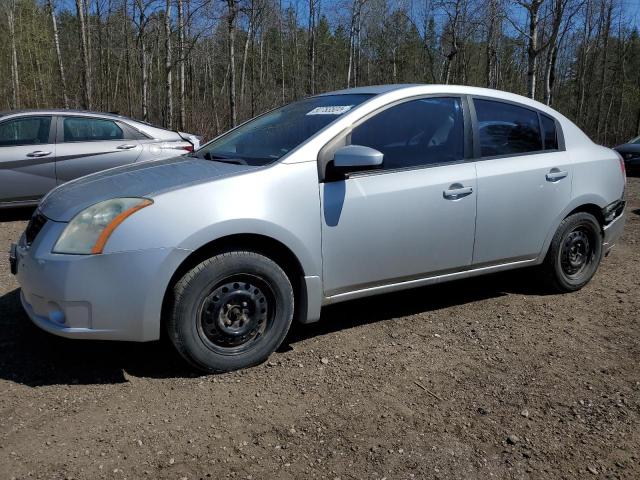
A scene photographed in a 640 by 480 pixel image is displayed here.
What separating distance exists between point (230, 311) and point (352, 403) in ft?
2.77

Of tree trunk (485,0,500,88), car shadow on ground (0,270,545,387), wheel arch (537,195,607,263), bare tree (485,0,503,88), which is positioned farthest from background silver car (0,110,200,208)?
tree trunk (485,0,500,88)

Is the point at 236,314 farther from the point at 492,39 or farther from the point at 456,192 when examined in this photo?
the point at 492,39

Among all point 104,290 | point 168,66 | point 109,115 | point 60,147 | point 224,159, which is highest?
point 168,66

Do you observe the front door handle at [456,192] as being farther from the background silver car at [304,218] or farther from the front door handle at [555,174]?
the front door handle at [555,174]

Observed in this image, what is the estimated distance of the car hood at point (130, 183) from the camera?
2.98 metres

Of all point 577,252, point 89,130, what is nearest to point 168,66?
point 89,130

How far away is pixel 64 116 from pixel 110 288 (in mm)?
5505

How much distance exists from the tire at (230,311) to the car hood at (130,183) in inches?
19.2

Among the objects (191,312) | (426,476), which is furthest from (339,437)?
(191,312)

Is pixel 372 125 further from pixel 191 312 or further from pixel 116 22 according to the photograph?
pixel 116 22

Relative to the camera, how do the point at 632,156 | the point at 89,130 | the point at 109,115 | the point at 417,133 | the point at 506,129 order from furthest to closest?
1. the point at 632,156
2. the point at 109,115
3. the point at 89,130
4. the point at 506,129
5. the point at 417,133

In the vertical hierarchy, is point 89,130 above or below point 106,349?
above

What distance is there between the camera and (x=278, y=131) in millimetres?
3768

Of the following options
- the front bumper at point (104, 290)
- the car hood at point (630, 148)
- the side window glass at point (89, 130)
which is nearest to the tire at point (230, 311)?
the front bumper at point (104, 290)
